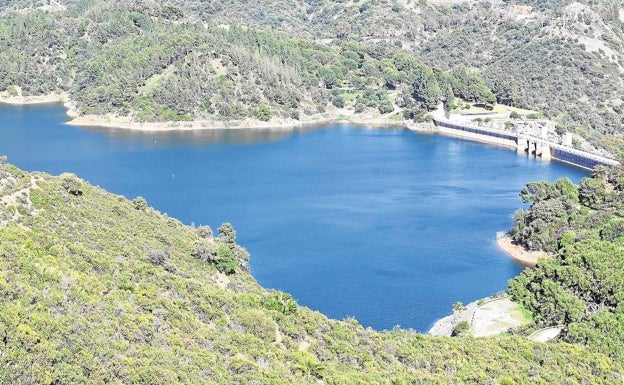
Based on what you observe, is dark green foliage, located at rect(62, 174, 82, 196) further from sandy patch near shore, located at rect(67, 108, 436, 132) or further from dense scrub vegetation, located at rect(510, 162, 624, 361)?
sandy patch near shore, located at rect(67, 108, 436, 132)

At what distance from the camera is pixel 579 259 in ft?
176

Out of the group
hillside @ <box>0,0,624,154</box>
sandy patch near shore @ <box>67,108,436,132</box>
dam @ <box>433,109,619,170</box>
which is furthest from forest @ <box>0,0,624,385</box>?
hillside @ <box>0,0,624,154</box>

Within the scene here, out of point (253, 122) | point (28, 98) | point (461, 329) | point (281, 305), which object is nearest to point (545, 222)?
point (461, 329)

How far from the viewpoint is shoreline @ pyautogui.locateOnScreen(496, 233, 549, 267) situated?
72562 mm

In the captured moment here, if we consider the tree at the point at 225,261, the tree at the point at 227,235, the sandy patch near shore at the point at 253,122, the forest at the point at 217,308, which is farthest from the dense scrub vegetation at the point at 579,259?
the sandy patch near shore at the point at 253,122

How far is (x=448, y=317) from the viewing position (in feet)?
192

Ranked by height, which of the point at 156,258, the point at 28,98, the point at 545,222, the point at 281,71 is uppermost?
the point at 281,71

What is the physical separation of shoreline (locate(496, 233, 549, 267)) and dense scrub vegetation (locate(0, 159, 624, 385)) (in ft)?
104

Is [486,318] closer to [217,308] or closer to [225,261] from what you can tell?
[225,261]

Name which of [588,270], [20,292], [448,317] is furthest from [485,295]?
[20,292]

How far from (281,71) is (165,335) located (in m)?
137

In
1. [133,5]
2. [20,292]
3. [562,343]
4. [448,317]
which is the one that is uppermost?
[133,5]

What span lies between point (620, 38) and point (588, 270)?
502ft

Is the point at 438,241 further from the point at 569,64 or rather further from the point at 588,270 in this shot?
the point at 569,64
